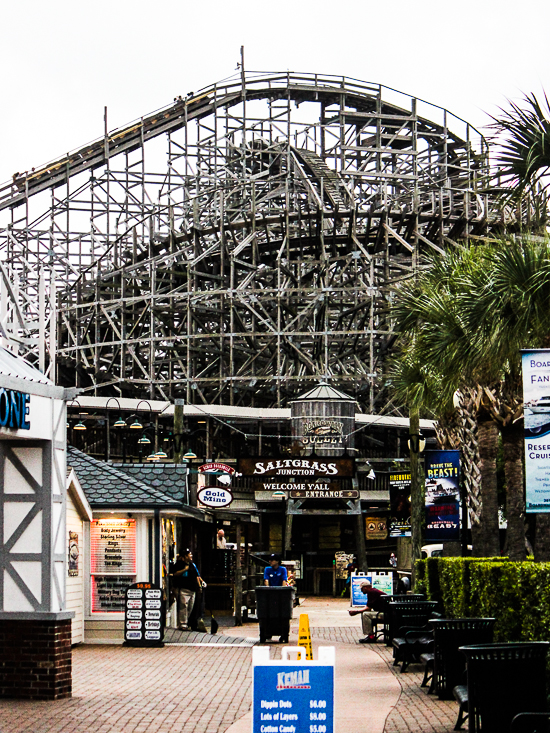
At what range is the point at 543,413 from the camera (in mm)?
12703

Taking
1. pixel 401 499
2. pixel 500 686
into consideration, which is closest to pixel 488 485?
pixel 401 499

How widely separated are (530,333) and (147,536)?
925 centimetres

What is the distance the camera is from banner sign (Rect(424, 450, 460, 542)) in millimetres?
25250

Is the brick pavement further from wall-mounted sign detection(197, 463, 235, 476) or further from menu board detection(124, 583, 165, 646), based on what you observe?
wall-mounted sign detection(197, 463, 235, 476)

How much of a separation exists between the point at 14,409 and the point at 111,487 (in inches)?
394

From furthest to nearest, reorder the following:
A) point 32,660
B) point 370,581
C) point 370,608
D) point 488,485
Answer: point 370,581 < point 488,485 < point 370,608 < point 32,660

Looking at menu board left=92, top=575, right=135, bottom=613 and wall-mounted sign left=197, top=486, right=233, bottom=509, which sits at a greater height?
wall-mounted sign left=197, top=486, right=233, bottom=509

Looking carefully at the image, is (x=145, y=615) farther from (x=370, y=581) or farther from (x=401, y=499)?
→ (x=401, y=499)

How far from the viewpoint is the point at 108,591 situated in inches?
889

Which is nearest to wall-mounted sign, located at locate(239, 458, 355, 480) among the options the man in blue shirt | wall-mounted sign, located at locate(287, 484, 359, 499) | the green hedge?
wall-mounted sign, located at locate(287, 484, 359, 499)

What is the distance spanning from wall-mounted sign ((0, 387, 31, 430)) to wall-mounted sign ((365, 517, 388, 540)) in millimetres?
31990

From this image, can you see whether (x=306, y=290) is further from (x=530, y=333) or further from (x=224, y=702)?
(x=224, y=702)

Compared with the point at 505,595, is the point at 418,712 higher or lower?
lower

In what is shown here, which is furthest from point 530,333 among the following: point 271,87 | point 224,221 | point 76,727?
point 271,87
